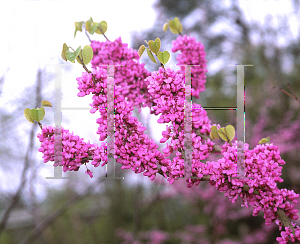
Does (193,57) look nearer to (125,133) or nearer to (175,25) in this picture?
(175,25)

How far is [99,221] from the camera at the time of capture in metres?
2.37

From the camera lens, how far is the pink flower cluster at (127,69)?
573 mm

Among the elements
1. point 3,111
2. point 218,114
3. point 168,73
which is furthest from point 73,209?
point 168,73

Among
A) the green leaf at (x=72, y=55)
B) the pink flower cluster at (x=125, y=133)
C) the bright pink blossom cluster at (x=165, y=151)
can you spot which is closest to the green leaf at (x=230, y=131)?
the bright pink blossom cluster at (x=165, y=151)

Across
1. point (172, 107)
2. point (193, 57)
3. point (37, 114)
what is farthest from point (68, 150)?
point (193, 57)

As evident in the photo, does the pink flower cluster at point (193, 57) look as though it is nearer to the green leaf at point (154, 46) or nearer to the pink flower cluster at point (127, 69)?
the pink flower cluster at point (127, 69)

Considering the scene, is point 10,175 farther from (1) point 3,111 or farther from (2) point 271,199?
(2) point 271,199

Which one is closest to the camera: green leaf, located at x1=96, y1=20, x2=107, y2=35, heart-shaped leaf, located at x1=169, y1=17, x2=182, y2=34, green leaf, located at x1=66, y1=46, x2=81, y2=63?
A: green leaf, located at x1=66, y1=46, x2=81, y2=63

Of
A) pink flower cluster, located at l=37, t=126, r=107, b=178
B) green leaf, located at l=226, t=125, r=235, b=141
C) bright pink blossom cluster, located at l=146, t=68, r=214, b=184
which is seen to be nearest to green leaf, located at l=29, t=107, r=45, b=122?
pink flower cluster, located at l=37, t=126, r=107, b=178

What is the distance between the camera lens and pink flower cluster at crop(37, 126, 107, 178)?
417mm

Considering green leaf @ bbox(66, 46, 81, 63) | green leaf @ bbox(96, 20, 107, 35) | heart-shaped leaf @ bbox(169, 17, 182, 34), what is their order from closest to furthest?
green leaf @ bbox(66, 46, 81, 63), green leaf @ bbox(96, 20, 107, 35), heart-shaped leaf @ bbox(169, 17, 182, 34)

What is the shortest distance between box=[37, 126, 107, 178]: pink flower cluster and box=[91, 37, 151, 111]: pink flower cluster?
0.63 feet

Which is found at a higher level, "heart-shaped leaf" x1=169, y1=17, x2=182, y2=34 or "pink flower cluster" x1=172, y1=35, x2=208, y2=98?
"heart-shaped leaf" x1=169, y1=17, x2=182, y2=34

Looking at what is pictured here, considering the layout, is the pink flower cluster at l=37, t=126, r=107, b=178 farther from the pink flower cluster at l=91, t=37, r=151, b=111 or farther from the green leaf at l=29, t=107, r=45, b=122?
the pink flower cluster at l=91, t=37, r=151, b=111
